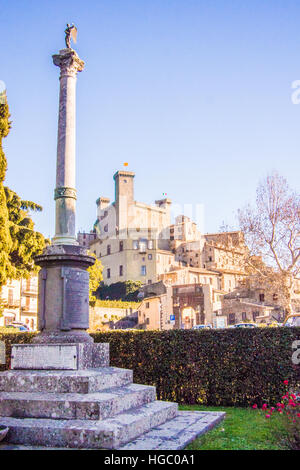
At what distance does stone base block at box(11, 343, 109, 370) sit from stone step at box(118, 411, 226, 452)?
1.78 m

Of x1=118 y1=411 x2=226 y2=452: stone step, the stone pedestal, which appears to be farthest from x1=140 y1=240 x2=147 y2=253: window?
x1=118 y1=411 x2=226 y2=452: stone step

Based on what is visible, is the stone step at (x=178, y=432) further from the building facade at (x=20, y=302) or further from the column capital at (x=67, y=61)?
the building facade at (x=20, y=302)

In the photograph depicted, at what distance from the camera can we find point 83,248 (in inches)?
363

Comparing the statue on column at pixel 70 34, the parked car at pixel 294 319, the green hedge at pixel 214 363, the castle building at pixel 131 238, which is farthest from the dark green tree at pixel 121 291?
the statue on column at pixel 70 34

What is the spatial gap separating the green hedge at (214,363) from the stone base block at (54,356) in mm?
3301

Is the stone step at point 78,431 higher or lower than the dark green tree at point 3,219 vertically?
lower

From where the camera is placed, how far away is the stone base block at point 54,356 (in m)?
7.70

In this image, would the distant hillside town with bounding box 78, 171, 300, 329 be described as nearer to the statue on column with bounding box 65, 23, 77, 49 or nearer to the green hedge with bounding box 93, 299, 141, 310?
the green hedge with bounding box 93, 299, 141, 310

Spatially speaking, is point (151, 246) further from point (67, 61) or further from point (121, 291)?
point (67, 61)

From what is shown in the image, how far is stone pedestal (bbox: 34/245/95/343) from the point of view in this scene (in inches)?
337

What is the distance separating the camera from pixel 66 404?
261 inches
